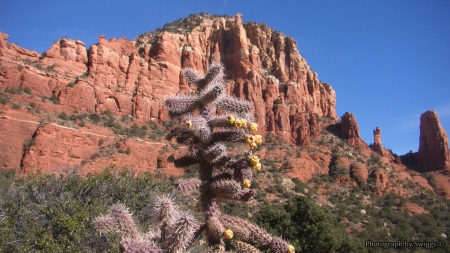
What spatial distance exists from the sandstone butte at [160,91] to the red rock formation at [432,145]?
214mm

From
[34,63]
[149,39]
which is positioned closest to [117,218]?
[34,63]

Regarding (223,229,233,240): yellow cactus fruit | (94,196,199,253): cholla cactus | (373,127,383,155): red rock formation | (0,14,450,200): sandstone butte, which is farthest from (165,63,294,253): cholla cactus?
(373,127,383,155): red rock formation

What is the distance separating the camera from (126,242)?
3.67 m

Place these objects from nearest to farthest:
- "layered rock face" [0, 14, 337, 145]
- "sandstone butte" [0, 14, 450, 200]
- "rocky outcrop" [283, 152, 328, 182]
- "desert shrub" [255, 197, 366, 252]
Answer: "desert shrub" [255, 197, 366, 252] → "sandstone butte" [0, 14, 450, 200] → "rocky outcrop" [283, 152, 328, 182] → "layered rock face" [0, 14, 337, 145]

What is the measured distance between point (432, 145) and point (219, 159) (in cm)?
8361

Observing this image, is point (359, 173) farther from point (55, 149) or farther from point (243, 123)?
point (243, 123)

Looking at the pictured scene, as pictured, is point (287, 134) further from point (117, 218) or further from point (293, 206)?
point (117, 218)

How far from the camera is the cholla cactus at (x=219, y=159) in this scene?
4168 millimetres

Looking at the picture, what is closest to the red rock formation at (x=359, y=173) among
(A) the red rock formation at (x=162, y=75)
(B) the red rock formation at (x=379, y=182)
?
(B) the red rock formation at (x=379, y=182)

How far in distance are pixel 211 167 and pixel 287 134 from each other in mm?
59192

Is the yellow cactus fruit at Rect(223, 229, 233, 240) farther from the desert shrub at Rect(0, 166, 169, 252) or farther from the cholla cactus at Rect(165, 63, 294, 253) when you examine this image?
the desert shrub at Rect(0, 166, 169, 252)

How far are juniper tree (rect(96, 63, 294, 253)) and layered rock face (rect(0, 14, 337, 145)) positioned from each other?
4707 cm

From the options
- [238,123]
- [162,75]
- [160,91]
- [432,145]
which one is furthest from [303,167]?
[238,123]

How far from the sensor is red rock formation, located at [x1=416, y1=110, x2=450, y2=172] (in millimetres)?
72750
